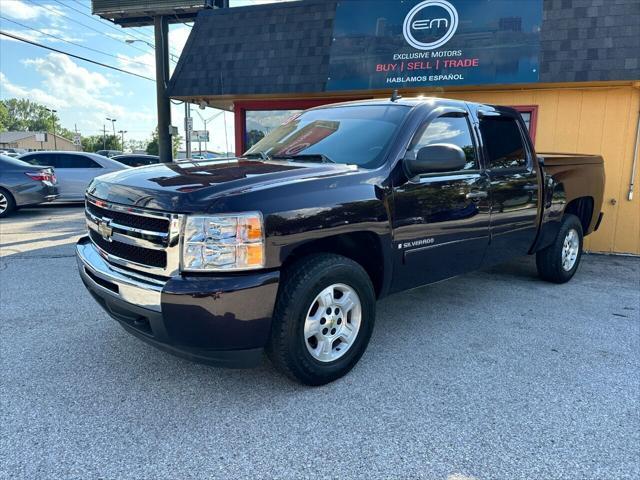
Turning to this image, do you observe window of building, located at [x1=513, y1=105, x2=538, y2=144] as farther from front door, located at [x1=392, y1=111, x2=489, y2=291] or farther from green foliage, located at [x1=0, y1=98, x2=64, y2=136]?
green foliage, located at [x1=0, y1=98, x2=64, y2=136]

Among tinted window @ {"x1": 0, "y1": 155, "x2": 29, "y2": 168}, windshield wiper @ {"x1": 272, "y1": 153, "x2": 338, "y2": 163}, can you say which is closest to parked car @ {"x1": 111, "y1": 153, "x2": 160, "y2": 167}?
tinted window @ {"x1": 0, "y1": 155, "x2": 29, "y2": 168}

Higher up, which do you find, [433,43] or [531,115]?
[433,43]

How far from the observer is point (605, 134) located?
25.0 feet

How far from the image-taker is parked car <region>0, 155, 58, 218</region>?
34.3 ft

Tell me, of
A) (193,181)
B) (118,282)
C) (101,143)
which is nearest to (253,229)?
(193,181)

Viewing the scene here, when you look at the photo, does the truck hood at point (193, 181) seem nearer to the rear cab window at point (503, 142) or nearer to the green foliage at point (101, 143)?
the rear cab window at point (503, 142)

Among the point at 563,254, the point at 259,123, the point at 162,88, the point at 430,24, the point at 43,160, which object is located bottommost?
the point at 563,254

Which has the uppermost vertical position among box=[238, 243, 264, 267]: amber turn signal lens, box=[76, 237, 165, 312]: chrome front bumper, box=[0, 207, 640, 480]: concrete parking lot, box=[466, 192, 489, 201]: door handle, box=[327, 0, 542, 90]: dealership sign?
box=[327, 0, 542, 90]: dealership sign

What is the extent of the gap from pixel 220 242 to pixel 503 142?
10.9 ft

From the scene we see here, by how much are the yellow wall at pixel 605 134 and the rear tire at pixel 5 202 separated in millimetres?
10595

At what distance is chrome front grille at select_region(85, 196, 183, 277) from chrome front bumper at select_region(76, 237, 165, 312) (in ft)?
0.18

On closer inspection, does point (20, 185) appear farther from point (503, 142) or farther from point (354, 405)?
point (354, 405)

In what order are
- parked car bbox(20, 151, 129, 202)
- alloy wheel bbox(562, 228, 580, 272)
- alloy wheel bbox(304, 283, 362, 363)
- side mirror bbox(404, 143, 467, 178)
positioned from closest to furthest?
alloy wheel bbox(304, 283, 362, 363), side mirror bbox(404, 143, 467, 178), alloy wheel bbox(562, 228, 580, 272), parked car bbox(20, 151, 129, 202)

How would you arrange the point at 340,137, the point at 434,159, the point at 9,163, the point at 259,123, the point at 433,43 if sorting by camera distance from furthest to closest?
the point at 9,163 → the point at 259,123 → the point at 433,43 → the point at 340,137 → the point at 434,159
